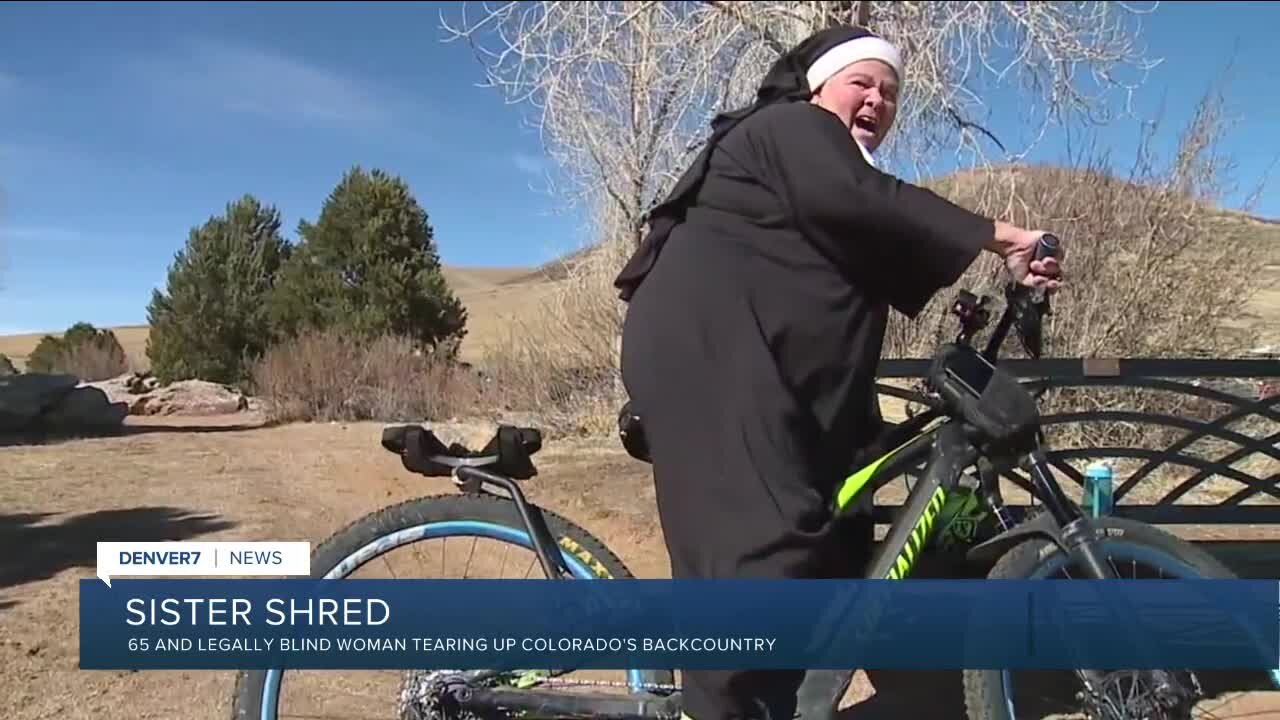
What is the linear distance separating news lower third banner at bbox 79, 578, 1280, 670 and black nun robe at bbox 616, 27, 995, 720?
0.30 feet

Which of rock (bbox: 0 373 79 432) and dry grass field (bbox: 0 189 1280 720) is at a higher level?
rock (bbox: 0 373 79 432)

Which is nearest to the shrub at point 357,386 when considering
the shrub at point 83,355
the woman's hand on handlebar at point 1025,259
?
the shrub at point 83,355

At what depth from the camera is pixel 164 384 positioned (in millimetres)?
18547

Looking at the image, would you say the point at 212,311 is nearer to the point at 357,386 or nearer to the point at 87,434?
the point at 357,386

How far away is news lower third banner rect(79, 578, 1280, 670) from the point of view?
7.58ft

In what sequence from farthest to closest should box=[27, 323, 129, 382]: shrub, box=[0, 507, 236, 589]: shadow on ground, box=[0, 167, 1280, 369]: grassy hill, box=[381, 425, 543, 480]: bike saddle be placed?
box=[27, 323, 129, 382]: shrub < box=[0, 167, 1280, 369]: grassy hill < box=[0, 507, 236, 589]: shadow on ground < box=[381, 425, 543, 480]: bike saddle

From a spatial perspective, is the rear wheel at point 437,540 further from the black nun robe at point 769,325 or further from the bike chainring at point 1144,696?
the bike chainring at point 1144,696

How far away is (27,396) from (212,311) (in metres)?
11.4

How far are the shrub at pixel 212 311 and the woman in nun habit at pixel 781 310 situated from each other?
1904 centimetres

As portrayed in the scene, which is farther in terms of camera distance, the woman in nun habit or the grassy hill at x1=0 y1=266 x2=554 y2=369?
the grassy hill at x1=0 y1=266 x2=554 y2=369

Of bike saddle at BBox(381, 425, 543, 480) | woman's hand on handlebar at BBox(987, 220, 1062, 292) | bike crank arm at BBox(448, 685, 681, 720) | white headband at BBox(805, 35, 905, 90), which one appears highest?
white headband at BBox(805, 35, 905, 90)

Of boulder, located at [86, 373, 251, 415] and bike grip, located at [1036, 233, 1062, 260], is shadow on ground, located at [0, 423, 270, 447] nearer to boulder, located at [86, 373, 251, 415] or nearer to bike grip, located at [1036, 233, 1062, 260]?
boulder, located at [86, 373, 251, 415]

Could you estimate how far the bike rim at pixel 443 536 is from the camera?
2.48 meters

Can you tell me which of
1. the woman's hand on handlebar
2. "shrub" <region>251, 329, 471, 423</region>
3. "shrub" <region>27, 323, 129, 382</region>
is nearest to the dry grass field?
the woman's hand on handlebar
